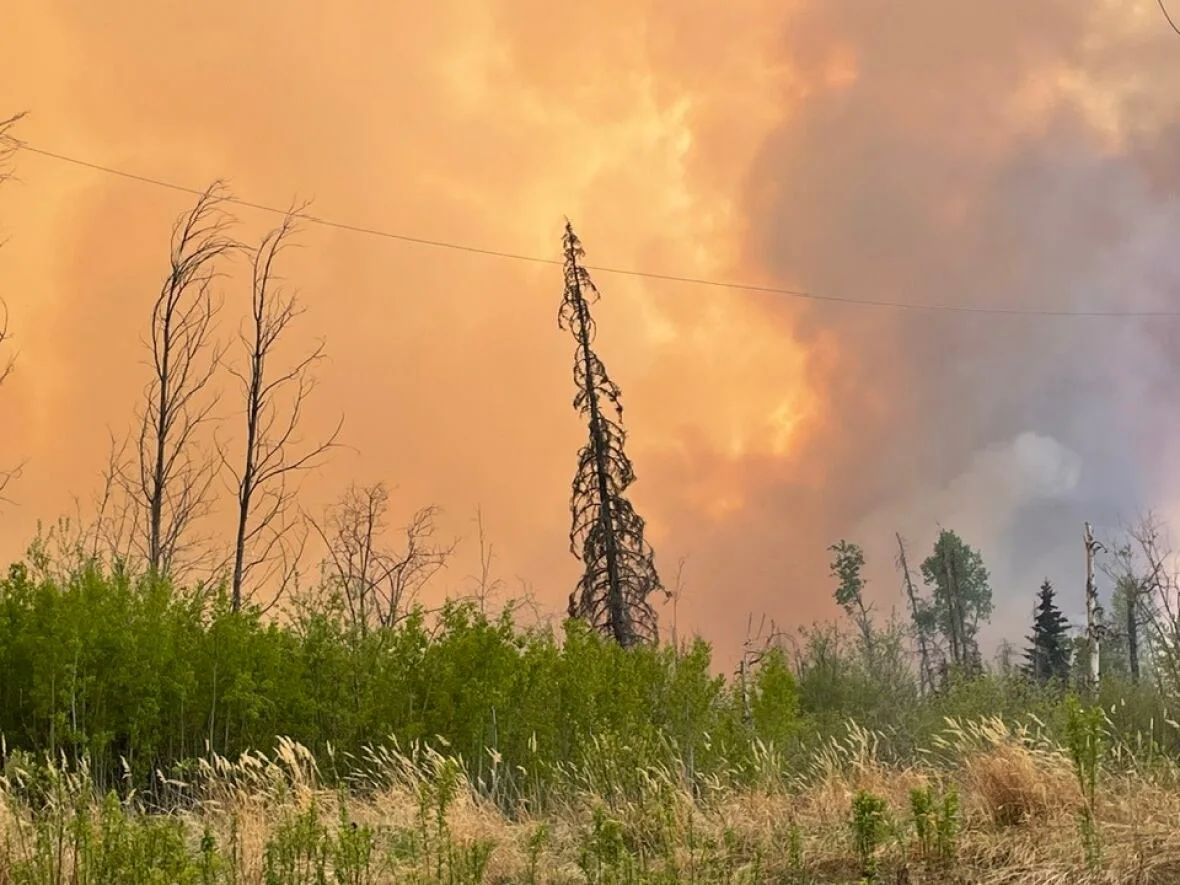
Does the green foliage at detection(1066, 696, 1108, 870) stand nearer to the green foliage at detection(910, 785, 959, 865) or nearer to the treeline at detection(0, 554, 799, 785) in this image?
the green foliage at detection(910, 785, 959, 865)

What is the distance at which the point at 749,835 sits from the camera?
7.08 metres

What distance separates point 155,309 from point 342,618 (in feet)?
28.9

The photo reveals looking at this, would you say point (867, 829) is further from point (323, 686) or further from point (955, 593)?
point (955, 593)

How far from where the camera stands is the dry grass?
5.42 metres

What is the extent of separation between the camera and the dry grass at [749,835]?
213 inches

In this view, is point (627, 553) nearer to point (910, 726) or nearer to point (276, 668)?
point (910, 726)

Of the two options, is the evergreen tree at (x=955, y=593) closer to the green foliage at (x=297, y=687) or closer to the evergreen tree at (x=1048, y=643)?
the evergreen tree at (x=1048, y=643)

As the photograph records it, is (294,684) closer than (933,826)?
No

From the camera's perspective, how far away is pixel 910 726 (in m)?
23.0

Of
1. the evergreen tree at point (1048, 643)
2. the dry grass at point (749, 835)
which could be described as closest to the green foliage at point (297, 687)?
the dry grass at point (749, 835)

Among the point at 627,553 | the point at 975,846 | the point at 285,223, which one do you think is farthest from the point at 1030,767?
the point at 285,223

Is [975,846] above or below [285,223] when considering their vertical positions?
below

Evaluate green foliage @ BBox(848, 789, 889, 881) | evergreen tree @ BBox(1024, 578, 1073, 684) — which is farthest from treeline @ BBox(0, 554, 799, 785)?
evergreen tree @ BBox(1024, 578, 1073, 684)

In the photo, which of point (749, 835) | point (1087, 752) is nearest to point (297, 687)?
point (749, 835)
